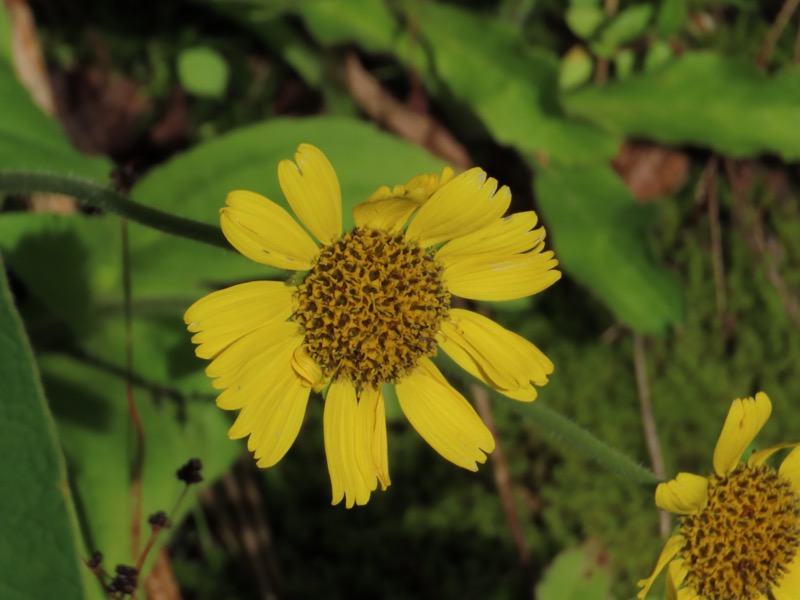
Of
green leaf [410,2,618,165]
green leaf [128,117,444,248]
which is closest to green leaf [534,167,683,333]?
green leaf [410,2,618,165]

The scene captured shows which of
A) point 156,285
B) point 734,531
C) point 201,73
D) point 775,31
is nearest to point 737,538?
point 734,531

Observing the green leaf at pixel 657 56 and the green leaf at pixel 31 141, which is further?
the green leaf at pixel 657 56

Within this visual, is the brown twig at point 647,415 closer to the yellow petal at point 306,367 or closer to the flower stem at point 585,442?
the flower stem at point 585,442

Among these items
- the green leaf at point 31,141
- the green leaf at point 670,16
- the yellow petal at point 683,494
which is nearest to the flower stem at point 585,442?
the yellow petal at point 683,494

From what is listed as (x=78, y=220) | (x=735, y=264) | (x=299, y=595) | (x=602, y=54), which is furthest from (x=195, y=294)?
(x=735, y=264)

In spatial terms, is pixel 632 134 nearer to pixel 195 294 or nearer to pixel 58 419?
pixel 195 294

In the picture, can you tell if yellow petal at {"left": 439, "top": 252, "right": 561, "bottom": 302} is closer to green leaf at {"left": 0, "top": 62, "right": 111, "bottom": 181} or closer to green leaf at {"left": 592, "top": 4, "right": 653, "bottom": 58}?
green leaf at {"left": 0, "top": 62, "right": 111, "bottom": 181}

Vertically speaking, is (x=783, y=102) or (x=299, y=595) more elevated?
(x=783, y=102)
